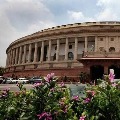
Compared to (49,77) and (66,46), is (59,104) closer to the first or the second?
(49,77)

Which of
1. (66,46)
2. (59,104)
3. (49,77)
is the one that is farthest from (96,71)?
(59,104)

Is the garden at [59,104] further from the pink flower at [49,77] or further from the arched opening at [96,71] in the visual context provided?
the arched opening at [96,71]

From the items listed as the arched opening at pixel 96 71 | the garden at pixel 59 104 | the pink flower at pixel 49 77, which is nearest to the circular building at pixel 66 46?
the arched opening at pixel 96 71

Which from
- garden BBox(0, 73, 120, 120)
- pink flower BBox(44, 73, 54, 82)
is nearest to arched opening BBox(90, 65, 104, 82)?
garden BBox(0, 73, 120, 120)

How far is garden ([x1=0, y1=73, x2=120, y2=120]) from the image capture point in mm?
5074

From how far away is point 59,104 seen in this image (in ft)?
17.0

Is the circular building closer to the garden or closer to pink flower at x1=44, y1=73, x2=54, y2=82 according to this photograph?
the garden

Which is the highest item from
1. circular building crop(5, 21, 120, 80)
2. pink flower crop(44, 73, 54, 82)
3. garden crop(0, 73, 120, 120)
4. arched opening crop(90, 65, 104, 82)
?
circular building crop(5, 21, 120, 80)

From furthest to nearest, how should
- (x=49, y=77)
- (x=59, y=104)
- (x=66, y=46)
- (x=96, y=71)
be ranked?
(x=66, y=46), (x=96, y=71), (x=49, y=77), (x=59, y=104)

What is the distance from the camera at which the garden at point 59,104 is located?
5074 mm

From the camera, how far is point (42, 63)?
64.9 meters

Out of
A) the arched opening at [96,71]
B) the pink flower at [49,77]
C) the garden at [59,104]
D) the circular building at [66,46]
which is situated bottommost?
the garden at [59,104]

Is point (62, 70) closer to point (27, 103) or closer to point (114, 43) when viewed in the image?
point (114, 43)

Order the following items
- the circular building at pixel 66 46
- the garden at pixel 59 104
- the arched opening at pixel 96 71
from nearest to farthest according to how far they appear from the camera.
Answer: the garden at pixel 59 104 → the arched opening at pixel 96 71 → the circular building at pixel 66 46
